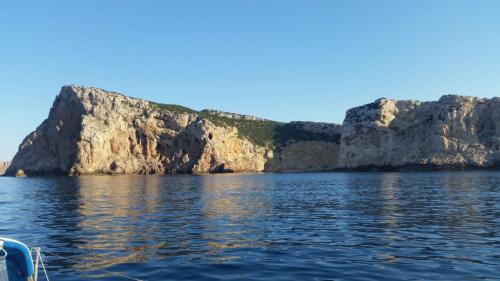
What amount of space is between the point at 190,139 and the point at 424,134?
8175cm

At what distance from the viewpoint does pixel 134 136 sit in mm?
144125

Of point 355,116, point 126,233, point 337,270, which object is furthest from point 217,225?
point 355,116

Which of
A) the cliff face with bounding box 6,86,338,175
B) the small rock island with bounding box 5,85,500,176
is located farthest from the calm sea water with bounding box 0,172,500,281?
the small rock island with bounding box 5,85,500,176

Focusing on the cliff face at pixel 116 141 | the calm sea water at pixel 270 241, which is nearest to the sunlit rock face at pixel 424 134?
the cliff face at pixel 116 141

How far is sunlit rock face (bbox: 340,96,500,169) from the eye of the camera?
137125 millimetres

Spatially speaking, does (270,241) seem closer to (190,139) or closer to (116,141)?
(116,141)

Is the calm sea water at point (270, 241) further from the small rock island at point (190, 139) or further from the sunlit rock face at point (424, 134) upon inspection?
the sunlit rock face at point (424, 134)

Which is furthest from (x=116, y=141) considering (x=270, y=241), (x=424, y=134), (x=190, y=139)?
(x=270, y=241)

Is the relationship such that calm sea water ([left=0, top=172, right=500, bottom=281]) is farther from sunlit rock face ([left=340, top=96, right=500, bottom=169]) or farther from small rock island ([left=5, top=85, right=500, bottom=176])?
sunlit rock face ([left=340, top=96, right=500, bottom=169])

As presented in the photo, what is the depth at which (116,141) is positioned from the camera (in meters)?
138

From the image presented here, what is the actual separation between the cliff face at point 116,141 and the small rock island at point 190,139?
0.98ft

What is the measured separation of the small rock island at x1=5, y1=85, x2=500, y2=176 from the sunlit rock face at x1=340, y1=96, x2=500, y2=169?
0.29m

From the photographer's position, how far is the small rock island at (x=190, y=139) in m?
133

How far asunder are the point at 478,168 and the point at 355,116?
51547 mm
